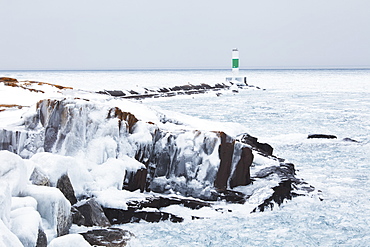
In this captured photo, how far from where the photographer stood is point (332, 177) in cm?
1270

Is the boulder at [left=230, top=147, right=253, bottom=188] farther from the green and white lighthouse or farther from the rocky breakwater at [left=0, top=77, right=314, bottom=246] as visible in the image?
the green and white lighthouse

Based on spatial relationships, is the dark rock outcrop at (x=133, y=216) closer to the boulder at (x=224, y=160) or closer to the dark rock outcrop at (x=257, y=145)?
the boulder at (x=224, y=160)

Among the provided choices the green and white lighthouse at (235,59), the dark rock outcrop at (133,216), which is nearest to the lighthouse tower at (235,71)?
the green and white lighthouse at (235,59)

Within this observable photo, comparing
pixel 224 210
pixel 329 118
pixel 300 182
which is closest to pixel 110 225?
pixel 224 210

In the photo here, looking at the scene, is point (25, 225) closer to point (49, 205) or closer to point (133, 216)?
point (49, 205)

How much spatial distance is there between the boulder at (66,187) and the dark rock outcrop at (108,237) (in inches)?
44.4

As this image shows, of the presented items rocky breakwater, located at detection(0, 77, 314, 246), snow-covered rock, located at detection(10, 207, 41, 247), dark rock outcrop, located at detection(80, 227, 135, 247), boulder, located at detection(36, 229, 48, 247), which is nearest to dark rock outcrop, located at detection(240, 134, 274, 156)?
rocky breakwater, located at detection(0, 77, 314, 246)

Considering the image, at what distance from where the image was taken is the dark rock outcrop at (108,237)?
Result: 7062mm

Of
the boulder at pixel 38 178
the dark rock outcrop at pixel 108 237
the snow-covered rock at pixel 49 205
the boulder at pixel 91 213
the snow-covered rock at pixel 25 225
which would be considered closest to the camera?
the snow-covered rock at pixel 25 225

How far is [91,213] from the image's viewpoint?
816cm

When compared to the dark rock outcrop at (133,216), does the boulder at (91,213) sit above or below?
above

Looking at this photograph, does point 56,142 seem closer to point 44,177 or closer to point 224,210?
point 44,177

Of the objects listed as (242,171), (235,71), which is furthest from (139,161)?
(235,71)

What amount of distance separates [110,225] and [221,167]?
3.20m
